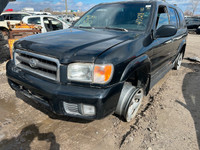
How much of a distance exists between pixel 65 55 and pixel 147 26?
5.05 feet

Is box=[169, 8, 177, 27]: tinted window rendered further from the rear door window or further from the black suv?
the black suv

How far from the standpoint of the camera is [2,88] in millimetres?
3711

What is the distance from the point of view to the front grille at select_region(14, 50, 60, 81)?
6.03 ft

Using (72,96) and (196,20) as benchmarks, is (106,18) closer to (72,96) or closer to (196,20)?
(72,96)

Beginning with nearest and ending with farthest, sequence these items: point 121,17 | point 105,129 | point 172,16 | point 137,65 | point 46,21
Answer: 1. point 137,65
2. point 105,129
3. point 121,17
4. point 172,16
5. point 46,21

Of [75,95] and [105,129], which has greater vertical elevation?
[75,95]

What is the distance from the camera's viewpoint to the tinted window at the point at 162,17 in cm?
290

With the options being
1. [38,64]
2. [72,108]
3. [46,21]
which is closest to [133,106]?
[72,108]

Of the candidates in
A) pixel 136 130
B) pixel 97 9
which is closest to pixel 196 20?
pixel 97 9

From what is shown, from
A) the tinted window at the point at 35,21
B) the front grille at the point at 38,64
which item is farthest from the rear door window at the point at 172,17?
the tinted window at the point at 35,21

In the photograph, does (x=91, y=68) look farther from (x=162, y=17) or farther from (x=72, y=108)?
(x=162, y=17)

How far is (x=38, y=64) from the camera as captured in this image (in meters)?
2.00

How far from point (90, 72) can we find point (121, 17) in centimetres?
161

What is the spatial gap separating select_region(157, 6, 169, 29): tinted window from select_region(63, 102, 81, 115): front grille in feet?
6.90
